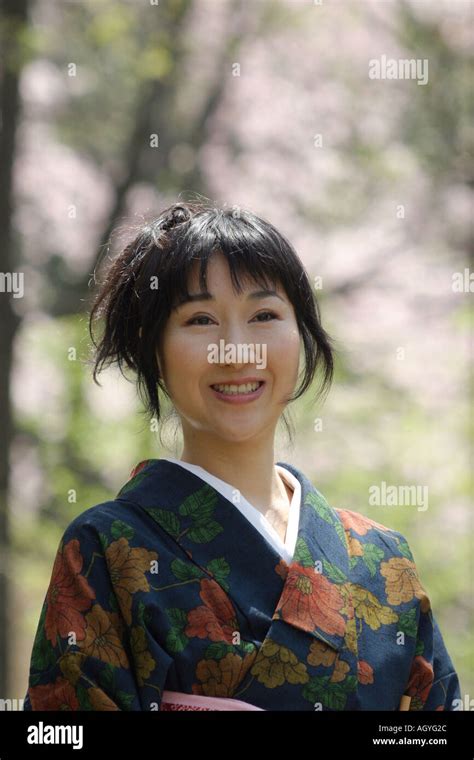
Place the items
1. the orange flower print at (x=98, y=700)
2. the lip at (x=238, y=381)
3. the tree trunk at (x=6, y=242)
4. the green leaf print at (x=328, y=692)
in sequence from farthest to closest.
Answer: the tree trunk at (x=6, y=242) < the lip at (x=238, y=381) < the green leaf print at (x=328, y=692) < the orange flower print at (x=98, y=700)

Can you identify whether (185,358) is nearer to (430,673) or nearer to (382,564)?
(382,564)

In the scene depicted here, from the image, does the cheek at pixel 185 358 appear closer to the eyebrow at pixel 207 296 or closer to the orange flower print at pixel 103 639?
the eyebrow at pixel 207 296

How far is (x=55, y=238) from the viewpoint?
22.0ft

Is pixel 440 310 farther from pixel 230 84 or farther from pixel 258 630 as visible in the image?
pixel 258 630

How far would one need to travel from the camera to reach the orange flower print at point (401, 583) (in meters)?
2.20

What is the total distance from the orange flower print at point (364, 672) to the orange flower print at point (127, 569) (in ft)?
1.45

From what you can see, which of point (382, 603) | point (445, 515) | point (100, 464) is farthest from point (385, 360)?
point (382, 603)

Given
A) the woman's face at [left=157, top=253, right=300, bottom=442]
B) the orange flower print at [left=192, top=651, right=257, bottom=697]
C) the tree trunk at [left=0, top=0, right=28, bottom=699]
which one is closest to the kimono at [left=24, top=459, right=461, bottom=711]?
the orange flower print at [left=192, top=651, right=257, bottom=697]

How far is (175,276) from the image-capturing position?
2.11 meters

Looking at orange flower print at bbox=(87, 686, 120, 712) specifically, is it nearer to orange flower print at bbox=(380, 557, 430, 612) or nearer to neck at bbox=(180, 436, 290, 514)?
neck at bbox=(180, 436, 290, 514)

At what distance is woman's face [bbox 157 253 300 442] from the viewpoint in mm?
2072

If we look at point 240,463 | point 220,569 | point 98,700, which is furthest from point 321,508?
point 98,700
